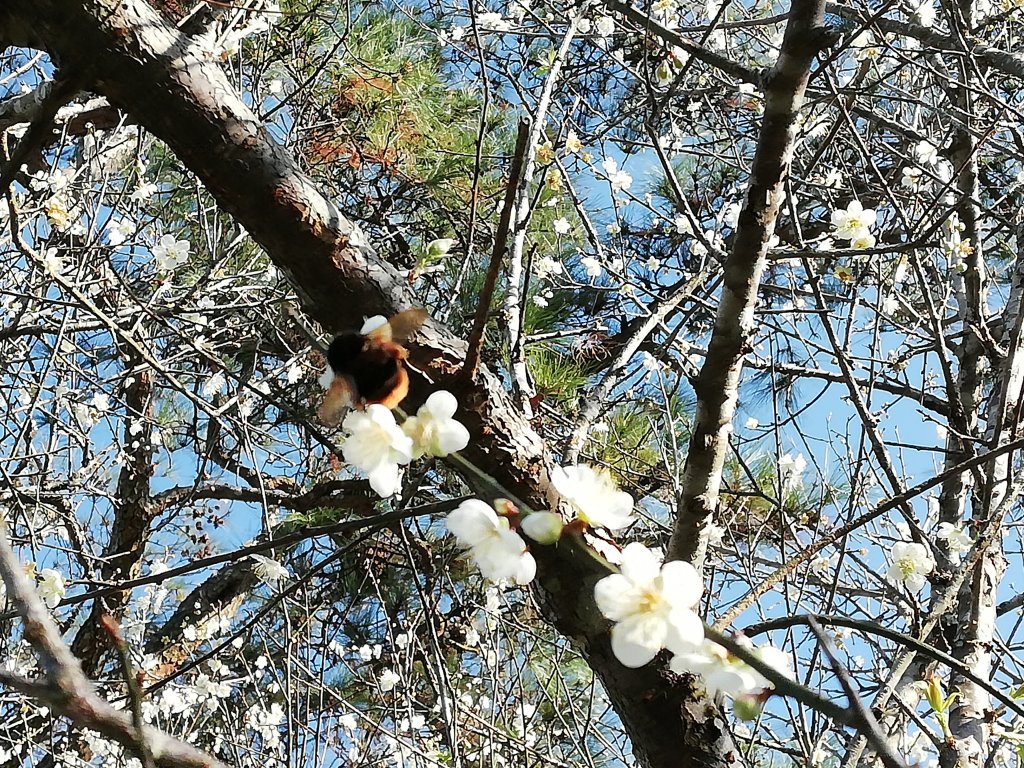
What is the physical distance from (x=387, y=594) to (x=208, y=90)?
2536 mm

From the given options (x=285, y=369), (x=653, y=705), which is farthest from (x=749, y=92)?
(x=653, y=705)

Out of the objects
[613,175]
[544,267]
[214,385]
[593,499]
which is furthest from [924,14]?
[214,385]

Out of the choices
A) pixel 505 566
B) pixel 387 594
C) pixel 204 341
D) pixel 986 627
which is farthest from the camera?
pixel 387 594

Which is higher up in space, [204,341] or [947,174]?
[947,174]

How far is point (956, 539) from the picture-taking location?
1.88m

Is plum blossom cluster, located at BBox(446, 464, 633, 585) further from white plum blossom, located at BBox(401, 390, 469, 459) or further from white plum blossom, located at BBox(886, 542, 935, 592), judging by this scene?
white plum blossom, located at BBox(886, 542, 935, 592)

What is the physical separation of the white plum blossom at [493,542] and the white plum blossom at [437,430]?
5 centimetres

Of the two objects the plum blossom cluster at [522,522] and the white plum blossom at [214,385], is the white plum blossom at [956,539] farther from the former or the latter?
the white plum blossom at [214,385]

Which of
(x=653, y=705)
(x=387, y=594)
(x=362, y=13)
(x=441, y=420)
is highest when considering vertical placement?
(x=362, y=13)

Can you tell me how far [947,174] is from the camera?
2.59 meters

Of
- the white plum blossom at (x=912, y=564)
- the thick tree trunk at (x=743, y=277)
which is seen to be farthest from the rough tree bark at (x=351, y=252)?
the white plum blossom at (x=912, y=564)

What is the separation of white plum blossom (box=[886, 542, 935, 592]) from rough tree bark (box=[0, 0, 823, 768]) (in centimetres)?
103

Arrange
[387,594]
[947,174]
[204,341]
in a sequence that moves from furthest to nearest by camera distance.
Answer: [387,594] < [204,341] < [947,174]

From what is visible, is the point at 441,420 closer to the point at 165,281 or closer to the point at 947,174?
the point at 165,281
